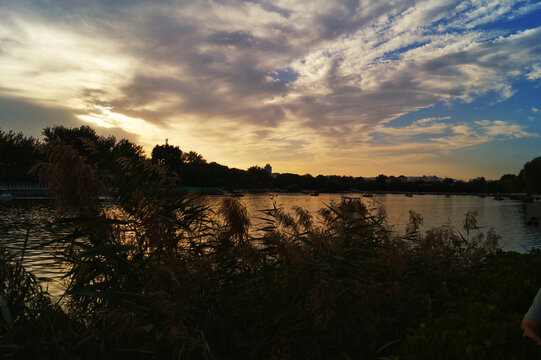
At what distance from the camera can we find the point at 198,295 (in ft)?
14.5

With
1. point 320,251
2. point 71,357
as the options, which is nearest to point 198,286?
point 71,357

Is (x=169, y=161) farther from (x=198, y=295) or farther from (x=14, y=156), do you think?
(x=14, y=156)

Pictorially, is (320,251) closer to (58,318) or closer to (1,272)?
(58,318)

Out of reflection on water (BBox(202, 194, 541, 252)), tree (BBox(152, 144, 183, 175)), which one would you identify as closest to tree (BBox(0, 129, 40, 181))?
reflection on water (BBox(202, 194, 541, 252))

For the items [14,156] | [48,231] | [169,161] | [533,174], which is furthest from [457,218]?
[14,156]

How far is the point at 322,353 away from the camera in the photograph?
13.8 ft

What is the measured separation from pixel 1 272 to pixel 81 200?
1.49 meters

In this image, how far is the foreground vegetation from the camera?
329 centimetres

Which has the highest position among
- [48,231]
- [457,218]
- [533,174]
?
[533,174]

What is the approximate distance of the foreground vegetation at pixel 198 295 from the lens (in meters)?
3.29

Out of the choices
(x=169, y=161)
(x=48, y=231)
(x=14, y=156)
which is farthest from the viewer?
(x=14, y=156)

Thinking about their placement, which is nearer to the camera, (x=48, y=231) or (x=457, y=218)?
(x=48, y=231)

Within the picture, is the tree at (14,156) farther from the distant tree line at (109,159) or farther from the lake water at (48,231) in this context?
the lake water at (48,231)

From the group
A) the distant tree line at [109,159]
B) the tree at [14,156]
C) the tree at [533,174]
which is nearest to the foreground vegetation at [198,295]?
the distant tree line at [109,159]
